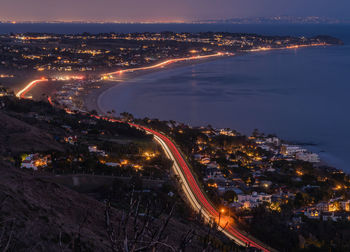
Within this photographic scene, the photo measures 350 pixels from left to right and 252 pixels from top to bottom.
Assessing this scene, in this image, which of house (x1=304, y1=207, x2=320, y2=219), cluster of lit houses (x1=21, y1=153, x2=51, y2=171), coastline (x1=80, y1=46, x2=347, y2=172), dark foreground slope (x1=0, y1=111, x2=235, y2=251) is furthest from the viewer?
coastline (x1=80, y1=46, x2=347, y2=172)

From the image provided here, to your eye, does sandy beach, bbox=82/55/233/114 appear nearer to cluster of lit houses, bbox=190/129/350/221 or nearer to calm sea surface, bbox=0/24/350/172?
calm sea surface, bbox=0/24/350/172

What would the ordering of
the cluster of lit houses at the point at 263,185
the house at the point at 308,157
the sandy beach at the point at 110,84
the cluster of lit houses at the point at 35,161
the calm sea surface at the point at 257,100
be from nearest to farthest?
the cluster of lit houses at the point at 263,185 < the cluster of lit houses at the point at 35,161 < the house at the point at 308,157 < the calm sea surface at the point at 257,100 < the sandy beach at the point at 110,84

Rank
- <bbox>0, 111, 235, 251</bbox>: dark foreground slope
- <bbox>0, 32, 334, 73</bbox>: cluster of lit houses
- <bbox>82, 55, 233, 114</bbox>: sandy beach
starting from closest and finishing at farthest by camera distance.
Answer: <bbox>0, 111, 235, 251</bbox>: dark foreground slope, <bbox>82, 55, 233, 114</bbox>: sandy beach, <bbox>0, 32, 334, 73</bbox>: cluster of lit houses

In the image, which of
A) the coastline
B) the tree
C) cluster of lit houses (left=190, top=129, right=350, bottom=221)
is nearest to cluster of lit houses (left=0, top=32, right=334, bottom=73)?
the coastline

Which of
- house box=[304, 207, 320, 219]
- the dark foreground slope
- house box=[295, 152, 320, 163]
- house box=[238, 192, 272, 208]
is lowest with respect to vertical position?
house box=[295, 152, 320, 163]

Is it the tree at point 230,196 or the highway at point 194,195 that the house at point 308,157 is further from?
the tree at point 230,196

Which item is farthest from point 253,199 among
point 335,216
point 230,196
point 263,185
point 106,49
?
point 106,49

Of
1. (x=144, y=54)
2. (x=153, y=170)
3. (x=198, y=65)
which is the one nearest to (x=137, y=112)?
(x=153, y=170)

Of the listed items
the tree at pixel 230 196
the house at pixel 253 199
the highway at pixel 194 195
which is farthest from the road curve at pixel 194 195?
the house at pixel 253 199
